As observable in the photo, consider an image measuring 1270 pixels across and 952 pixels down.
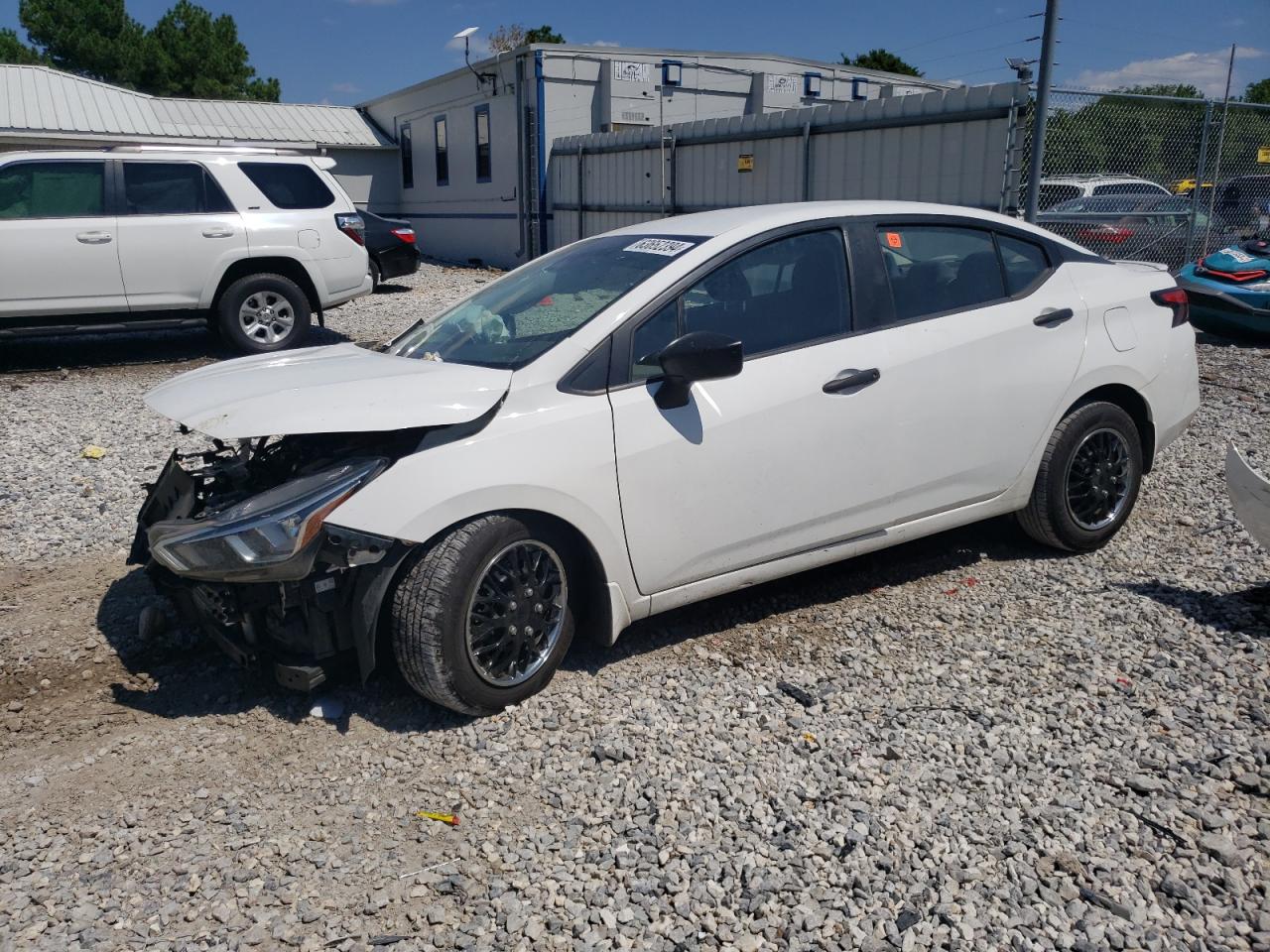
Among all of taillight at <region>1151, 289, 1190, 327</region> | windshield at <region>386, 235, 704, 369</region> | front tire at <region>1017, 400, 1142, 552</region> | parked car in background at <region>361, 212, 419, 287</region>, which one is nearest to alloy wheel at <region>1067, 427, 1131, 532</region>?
front tire at <region>1017, 400, 1142, 552</region>

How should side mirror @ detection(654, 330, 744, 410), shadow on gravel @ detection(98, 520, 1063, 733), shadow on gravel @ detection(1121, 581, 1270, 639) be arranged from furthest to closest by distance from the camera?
1. shadow on gravel @ detection(1121, 581, 1270, 639)
2. shadow on gravel @ detection(98, 520, 1063, 733)
3. side mirror @ detection(654, 330, 744, 410)

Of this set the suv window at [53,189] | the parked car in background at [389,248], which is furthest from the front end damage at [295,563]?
the parked car in background at [389,248]

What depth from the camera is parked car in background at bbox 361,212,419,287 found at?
16.0 metres

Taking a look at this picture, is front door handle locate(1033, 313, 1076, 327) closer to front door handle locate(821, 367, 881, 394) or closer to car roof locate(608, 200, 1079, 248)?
car roof locate(608, 200, 1079, 248)

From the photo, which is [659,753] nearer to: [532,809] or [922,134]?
[532,809]

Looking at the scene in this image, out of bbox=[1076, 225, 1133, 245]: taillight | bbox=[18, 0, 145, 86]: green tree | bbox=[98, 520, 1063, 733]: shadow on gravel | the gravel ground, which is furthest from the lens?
bbox=[18, 0, 145, 86]: green tree

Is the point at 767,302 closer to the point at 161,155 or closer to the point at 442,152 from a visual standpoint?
the point at 161,155

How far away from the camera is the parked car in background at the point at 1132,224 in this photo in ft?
36.8

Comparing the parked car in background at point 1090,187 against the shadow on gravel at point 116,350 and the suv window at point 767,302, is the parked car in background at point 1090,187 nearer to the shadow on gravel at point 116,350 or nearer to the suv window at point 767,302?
the suv window at point 767,302

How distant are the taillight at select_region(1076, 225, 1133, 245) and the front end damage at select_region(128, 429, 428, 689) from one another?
9969 mm

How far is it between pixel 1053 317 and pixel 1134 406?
74 cm

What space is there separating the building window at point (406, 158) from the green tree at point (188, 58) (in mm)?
25379

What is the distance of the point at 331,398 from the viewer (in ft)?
11.6

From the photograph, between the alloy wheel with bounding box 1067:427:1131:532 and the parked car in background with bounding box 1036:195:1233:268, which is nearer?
the alloy wheel with bounding box 1067:427:1131:532
